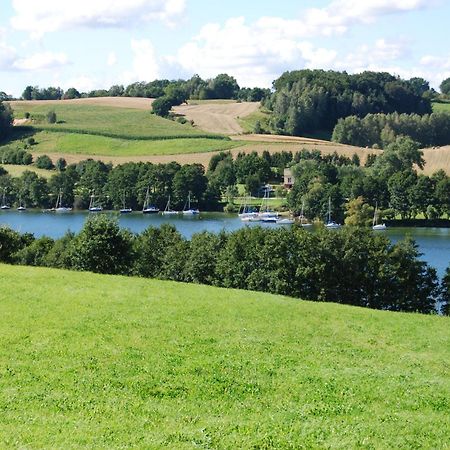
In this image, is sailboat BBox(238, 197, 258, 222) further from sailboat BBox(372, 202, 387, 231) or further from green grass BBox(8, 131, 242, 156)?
green grass BBox(8, 131, 242, 156)

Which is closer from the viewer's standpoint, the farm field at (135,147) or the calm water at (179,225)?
the calm water at (179,225)

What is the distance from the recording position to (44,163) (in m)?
183

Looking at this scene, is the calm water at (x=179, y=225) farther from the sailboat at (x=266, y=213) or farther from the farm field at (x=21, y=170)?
the farm field at (x=21, y=170)

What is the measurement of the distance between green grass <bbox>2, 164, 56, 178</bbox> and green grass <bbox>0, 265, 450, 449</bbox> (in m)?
148

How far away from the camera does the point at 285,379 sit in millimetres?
22359

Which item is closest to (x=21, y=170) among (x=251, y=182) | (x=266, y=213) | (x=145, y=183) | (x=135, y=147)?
(x=135, y=147)

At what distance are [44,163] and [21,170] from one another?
5.31m

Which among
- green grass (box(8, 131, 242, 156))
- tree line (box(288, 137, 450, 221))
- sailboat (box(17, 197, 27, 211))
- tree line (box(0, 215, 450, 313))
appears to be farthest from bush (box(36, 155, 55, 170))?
tree line (box(0, 215, 450, 313))

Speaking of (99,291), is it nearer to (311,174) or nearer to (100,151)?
(311,174)

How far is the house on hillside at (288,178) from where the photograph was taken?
16421cm

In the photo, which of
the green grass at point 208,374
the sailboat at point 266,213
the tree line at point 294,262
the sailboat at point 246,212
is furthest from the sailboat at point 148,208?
the green grass at point 208,374

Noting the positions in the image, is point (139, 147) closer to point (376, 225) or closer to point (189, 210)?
point (189, 210)

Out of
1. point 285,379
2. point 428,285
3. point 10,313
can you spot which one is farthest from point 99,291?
point 428,285

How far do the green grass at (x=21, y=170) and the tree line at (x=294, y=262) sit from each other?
120 metres
